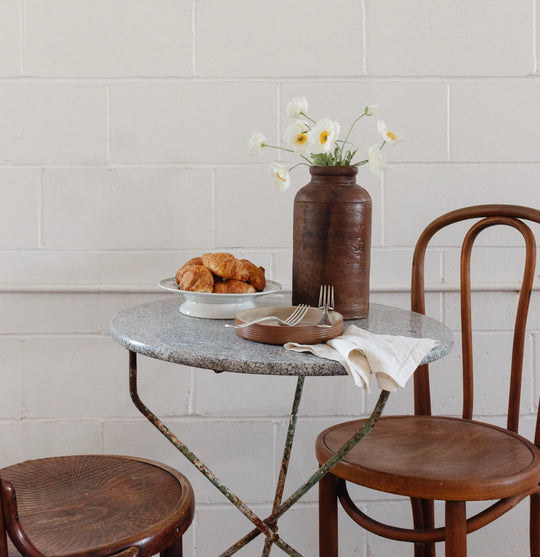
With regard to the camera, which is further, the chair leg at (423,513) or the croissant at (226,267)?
the chair leg at (423,513)

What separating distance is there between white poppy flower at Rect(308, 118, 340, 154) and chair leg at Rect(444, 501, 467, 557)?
72cm

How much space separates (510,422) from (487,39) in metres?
1.05

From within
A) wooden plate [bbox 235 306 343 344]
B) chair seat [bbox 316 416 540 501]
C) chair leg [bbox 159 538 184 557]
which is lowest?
chair leg [bbox 159 538 184 557]

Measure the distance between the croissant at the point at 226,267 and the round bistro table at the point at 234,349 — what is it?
0.10 meters

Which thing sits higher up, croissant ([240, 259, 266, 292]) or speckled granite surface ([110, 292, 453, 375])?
croissant ([240, 259, 266, 292])

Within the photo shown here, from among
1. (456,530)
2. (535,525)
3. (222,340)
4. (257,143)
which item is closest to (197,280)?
(222,340)

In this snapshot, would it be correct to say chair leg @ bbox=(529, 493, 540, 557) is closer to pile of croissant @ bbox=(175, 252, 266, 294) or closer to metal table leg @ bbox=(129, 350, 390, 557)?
metal table leg @ bbox=(129, 350, 390, 557)

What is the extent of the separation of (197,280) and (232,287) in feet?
0.24

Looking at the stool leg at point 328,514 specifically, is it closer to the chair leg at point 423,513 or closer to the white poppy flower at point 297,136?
the chair leg at point 423,513

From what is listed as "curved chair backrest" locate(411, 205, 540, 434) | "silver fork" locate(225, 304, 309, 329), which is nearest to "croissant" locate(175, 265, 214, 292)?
"silver fork" locate(225, 304, 309, 329)

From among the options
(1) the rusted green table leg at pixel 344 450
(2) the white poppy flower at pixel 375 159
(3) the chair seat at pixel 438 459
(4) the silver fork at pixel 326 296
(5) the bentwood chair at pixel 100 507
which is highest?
(2) the white poppy flower at pixel 375 159

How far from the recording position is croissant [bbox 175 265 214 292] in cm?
144

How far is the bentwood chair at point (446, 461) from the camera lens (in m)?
1.34

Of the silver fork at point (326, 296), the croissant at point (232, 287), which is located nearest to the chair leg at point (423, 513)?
the silver fork at point (326, 296)
